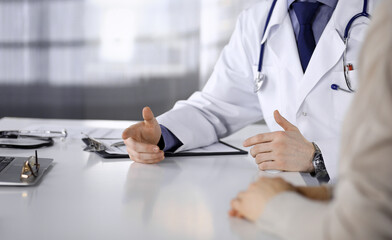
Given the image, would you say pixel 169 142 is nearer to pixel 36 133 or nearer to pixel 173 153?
pixel 173 153

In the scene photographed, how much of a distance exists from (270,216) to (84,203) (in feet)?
1.12

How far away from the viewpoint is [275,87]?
1.49m

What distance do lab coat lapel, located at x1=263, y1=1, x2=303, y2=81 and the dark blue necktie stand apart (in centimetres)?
2

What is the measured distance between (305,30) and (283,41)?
8 cm

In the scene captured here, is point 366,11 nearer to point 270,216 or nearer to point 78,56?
point 270,216

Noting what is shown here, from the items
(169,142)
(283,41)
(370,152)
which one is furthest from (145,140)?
(370,152)

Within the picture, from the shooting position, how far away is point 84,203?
79 centimetres

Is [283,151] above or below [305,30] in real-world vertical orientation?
below

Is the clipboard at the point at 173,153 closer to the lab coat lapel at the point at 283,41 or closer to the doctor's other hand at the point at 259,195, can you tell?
the lab coat lapel at the point at 283,41

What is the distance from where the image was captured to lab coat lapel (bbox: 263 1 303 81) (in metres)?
1.44

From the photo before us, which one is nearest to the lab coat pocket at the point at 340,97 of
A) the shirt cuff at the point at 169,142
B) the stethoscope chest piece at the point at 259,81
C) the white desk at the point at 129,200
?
the stethoscope chest piece at the point at 259,81

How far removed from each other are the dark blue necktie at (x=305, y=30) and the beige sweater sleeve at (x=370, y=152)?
0.97 metres

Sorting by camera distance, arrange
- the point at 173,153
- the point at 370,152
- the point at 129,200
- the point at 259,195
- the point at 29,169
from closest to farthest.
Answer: the point at 370,152 → the point at 259,195 → the point at 129,200 → the point at 29,169 → the point at 173,153

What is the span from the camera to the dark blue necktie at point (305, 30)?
1.44 metres
